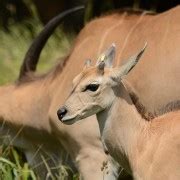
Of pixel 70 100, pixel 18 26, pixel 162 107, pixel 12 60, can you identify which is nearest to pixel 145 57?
pixel 162 107

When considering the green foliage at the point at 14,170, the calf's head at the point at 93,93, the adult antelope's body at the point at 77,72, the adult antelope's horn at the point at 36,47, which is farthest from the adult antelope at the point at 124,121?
the adult antelope's horn at the point at 36,47

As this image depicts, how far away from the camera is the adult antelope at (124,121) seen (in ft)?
18.8

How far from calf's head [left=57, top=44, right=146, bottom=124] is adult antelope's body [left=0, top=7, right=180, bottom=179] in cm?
73

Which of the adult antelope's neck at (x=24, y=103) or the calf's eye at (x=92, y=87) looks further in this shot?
the adult antelope's neck at (x=24, y=103)

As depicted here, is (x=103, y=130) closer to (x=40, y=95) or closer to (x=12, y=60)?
(x=40, y=95)

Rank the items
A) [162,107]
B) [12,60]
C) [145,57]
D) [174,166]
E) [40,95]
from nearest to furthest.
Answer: [174,166]
[162,107]
[145,57]
[40,95]
[12,60]

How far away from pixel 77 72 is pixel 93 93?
1.24 metres

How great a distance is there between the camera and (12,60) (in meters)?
10.2

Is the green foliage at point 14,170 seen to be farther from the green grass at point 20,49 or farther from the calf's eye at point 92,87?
the green grass at point 20,49

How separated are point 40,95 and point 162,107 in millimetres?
1320

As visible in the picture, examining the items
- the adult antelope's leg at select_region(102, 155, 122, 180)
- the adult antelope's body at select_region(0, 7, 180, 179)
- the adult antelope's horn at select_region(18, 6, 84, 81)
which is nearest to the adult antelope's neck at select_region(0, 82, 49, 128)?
the adult antelope's body at select_region(0, 7, 180, 179)

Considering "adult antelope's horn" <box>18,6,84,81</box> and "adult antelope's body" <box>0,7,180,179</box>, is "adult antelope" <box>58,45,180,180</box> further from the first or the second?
"adult antelope's horn" <box>18,6,84,81</box>

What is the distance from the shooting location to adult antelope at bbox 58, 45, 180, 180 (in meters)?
5.73

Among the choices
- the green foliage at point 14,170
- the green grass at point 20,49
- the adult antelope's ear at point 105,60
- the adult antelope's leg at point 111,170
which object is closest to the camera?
the adult antelope's ear at point 105,60
